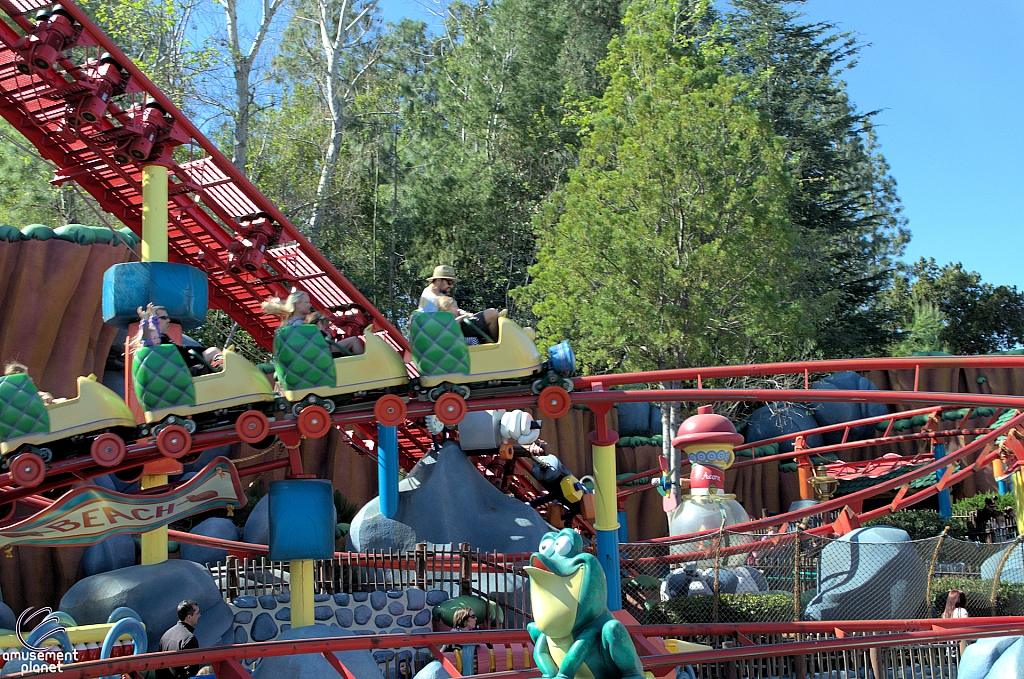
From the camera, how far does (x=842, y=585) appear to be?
9.41 m

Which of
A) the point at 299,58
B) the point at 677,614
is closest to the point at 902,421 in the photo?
the point at 677,614

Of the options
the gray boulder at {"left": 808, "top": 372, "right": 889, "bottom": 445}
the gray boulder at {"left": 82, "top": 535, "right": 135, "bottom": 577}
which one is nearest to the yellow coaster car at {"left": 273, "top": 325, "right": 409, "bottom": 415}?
the gray boulder at {"left": 82, "top": 535, "right": 135, "bottom": 577}

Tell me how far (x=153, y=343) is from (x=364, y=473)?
26.7 ft

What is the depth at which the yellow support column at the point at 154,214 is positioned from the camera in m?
8.82

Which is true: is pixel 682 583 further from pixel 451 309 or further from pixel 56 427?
pixel 56 427

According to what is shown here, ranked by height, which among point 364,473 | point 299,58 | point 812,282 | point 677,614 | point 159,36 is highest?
point 299,58

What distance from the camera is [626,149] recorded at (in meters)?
15.9

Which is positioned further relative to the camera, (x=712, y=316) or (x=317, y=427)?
(x=712, y=316)

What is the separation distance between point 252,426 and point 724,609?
446 cm

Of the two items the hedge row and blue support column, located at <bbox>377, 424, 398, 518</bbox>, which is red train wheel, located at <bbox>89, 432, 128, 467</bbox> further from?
the hedge row

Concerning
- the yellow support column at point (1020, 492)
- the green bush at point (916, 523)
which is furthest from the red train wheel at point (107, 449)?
A: the green bush at point (916, 523)

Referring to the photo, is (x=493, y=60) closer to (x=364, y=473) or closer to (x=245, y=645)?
(x=364, y=473)

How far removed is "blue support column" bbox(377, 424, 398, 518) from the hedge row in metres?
4.63

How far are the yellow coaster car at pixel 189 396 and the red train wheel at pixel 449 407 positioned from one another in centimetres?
128
